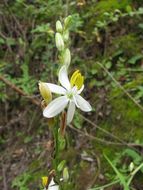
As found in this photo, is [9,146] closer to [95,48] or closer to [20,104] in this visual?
[20,104]

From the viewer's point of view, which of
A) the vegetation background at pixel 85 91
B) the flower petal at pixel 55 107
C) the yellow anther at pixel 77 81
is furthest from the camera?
the vegetation background at pixel 85 91

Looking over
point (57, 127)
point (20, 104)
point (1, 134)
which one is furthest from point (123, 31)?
point (57, 127)

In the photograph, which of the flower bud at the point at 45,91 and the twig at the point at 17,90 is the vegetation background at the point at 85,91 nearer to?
the twig at the point at 17,90

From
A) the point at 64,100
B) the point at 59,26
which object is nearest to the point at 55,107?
the point at 64,100

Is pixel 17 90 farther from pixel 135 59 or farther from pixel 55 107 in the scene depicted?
pixel 55 107

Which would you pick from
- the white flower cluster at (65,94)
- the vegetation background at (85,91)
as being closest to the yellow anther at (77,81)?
the white flower cluster at (65,94)

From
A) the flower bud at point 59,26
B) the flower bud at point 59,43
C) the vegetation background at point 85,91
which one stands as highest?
the flower bud at point 59,26

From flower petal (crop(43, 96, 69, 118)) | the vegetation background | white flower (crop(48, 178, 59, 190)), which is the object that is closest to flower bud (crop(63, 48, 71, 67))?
flower petal (crop(43, 96, 69, 118))

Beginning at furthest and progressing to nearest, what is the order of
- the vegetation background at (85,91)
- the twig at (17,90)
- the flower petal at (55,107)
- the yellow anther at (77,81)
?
the twig at (17,90), the vegetation background at (85,91), the yellow anther at (77,81), the flower petal at (55,107)
